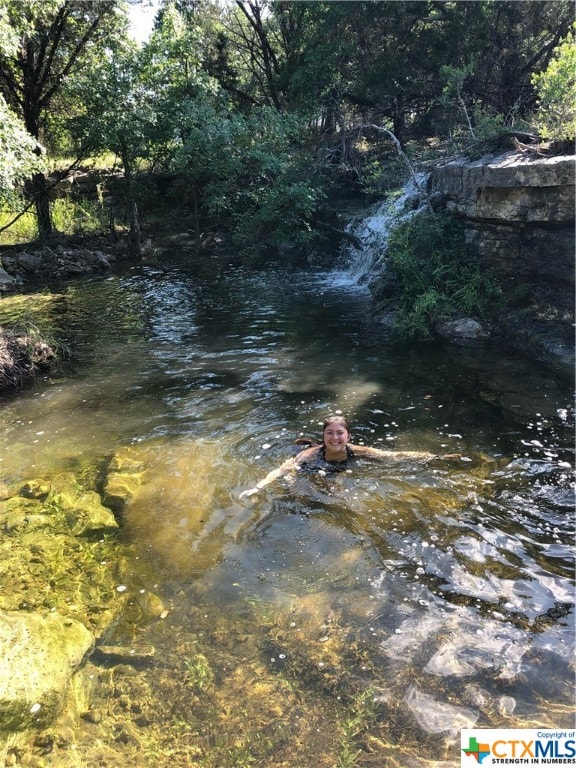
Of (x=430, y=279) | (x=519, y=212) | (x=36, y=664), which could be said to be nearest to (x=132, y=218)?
(x=430, y=279)

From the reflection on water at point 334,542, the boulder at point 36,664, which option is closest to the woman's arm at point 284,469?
the reflection on water at point 334,542

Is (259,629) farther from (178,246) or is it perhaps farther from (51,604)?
(178,246)

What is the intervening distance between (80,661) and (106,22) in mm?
20581

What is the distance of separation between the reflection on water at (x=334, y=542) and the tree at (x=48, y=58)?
521 inches

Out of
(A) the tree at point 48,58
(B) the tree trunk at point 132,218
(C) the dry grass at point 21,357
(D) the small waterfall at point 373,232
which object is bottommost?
(C) the dry grass at point 21,357

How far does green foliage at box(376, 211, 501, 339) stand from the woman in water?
432 centimetres

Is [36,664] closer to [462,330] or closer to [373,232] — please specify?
[462,330]

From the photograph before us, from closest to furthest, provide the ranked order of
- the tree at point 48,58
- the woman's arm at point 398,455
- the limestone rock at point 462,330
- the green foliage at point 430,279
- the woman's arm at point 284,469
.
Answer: the woman's arm at point 284,469, the woman's arm at point 398,455, the limestone rock at point 462,330, the green foliage at point 430,279, the tree at point 48,58

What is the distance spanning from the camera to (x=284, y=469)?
222 inches

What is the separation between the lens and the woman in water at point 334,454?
5.53 metres

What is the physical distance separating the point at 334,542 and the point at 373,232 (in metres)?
11.2

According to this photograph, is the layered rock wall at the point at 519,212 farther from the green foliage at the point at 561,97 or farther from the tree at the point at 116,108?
the tree at the point at 116,108

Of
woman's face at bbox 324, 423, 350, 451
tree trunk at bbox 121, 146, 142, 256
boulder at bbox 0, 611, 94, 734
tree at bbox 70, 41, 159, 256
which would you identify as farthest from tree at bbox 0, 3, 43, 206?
boulder at bbox 0, 611, 94, 734

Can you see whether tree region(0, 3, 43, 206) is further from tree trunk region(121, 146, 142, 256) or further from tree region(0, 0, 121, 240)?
tree trunk region(121, 146, 142, 256)
